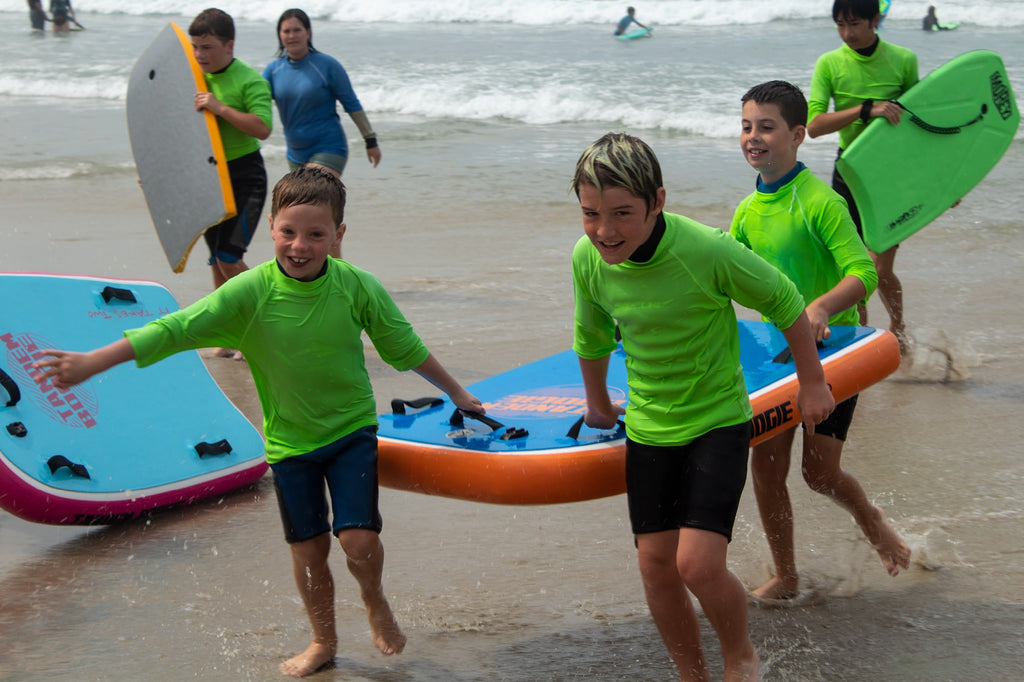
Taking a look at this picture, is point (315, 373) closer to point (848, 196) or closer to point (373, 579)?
point (373, 579)

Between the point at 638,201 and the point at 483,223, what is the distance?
6.89 metres

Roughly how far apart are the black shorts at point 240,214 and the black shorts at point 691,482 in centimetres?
389

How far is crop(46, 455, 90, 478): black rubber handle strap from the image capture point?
403 cm

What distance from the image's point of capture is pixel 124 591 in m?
3.76

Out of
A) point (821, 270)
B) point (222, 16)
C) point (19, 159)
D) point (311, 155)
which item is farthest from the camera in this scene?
point (19, 159)

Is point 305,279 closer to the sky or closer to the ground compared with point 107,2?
closer to the sky

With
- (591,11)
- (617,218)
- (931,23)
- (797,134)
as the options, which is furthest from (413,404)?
(591,11)

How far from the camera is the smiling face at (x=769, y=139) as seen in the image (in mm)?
3359

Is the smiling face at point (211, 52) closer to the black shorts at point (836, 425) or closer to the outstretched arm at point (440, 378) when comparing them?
the outstretched arm at point (440, 378)

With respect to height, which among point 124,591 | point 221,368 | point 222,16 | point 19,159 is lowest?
point 19,159

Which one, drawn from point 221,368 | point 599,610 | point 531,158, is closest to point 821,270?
point 599,610

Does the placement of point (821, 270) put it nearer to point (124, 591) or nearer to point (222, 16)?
point (124, 591)

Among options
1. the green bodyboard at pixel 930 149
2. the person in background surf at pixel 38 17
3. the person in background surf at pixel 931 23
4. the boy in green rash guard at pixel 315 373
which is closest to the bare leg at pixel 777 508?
the boy in green rash guard at pixel 315 373

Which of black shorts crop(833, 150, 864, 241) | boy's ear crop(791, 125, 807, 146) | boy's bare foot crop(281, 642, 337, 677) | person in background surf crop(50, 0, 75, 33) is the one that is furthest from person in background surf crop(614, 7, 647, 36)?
boy's bare foot crop(281, 642, 337, 677)
